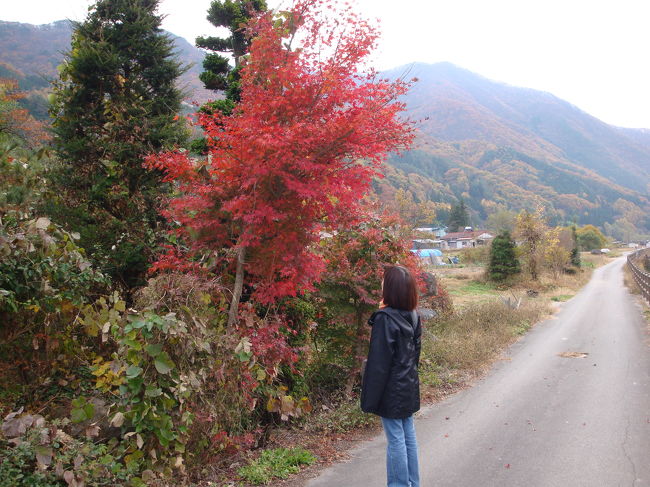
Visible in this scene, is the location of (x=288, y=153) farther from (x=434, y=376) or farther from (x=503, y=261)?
(x=503, y=261)

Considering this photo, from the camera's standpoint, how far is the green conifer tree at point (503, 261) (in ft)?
94.8

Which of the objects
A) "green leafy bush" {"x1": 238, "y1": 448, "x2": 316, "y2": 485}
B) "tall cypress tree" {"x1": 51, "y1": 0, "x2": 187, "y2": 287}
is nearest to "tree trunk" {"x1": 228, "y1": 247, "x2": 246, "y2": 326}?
"green leafy bush" {"x1": 238, "y1": 448, "x2": 316, "y2": 485}

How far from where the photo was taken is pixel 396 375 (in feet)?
11.1

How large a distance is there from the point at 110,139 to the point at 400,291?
17.7ft

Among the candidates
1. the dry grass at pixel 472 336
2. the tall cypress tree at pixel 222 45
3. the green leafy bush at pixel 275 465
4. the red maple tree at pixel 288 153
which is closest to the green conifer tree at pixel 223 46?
the tall cypress tree at pixel 222 45

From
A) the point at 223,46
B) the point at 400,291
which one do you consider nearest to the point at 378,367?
the point at 400,291

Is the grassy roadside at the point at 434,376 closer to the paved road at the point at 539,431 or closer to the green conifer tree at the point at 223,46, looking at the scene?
the paved road at the point at 539,431

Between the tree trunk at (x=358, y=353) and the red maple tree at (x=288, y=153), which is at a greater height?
the red maple tree at (x=288, y=153)

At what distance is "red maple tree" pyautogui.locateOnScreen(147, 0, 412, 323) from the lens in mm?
4406

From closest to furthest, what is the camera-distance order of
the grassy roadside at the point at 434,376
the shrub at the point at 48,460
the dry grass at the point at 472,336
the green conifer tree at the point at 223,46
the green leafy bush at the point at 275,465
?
the shrub at the point at 48,460, the green leafy bush at the point at 275,465, the grassy roadside at the point at 434,376, the dry grass at the point at 472,336, the green conifer tree at the point at 223,46

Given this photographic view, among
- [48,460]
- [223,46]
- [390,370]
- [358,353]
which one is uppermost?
[223,46]

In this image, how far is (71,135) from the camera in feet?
22.1

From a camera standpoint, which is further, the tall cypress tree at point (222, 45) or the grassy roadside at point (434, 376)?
the tall cypress tree at point (222, 45)

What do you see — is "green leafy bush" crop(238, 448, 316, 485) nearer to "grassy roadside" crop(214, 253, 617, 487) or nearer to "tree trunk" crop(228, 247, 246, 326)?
"grassy roadside" crop(214, 253, 617, 487)
